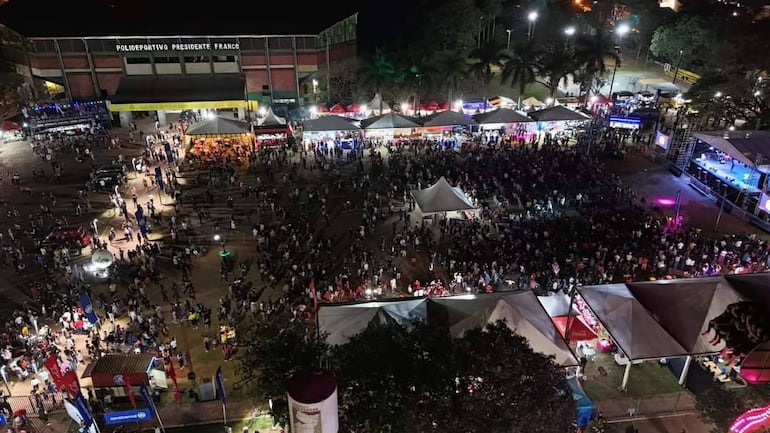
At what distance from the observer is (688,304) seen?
1706 cm

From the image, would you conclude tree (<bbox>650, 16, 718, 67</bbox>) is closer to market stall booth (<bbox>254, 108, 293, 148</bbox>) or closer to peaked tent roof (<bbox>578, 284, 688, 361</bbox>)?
market stall booth (<bbox>254, 108, 293, 148</bbox>)

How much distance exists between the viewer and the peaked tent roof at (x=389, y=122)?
3662 cm

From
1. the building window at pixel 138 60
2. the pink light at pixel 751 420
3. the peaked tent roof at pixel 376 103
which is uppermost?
the building window at pixel 138 60

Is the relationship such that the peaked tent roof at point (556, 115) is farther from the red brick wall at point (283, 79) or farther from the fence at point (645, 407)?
the fence at point (645, 407)

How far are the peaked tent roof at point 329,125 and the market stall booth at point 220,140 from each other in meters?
4.13

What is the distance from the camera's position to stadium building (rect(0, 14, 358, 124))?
4294 cm

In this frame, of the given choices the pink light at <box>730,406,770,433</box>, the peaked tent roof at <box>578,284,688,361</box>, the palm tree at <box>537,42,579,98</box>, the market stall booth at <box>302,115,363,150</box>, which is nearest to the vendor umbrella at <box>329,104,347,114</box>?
the market stall booth at <box>302,115,363,150</box>

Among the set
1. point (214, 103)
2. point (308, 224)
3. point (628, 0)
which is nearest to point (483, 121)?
point (308, 224)

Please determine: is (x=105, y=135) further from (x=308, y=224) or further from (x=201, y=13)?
(x=308, y=224)

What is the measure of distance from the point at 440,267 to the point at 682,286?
29.9ft

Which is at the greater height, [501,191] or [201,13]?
[201,13]

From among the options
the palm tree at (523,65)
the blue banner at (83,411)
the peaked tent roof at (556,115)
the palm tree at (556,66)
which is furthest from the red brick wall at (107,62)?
the blue banner at (83,411)

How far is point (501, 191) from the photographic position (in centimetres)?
2880

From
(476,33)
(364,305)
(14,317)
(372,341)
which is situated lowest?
(14,317)
